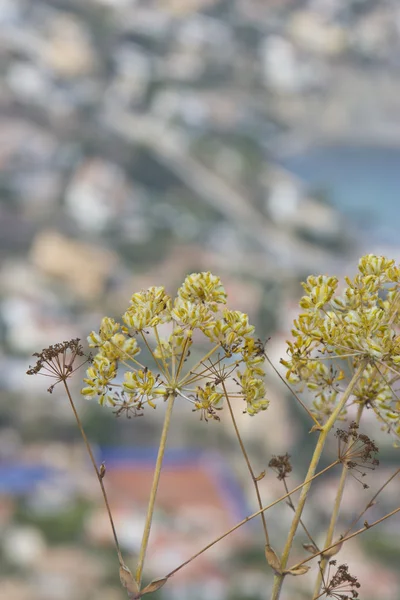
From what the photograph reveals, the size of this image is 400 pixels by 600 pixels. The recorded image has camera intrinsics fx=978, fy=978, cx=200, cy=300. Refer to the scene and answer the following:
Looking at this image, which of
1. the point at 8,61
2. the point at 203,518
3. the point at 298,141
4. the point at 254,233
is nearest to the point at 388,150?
the point at 298,141

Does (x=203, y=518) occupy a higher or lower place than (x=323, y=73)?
lower

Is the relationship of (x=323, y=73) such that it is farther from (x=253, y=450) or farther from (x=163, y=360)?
(x=163, y=360)

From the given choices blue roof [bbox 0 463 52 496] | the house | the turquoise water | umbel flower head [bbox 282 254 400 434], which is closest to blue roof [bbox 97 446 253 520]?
the house

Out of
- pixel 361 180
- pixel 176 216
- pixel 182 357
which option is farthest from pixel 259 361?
pixel 361 180

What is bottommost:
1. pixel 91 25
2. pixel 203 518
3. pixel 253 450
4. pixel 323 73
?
pixel 203 518

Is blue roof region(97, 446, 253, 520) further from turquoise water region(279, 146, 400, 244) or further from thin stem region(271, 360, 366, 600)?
thin stem region(271, 360, 366, 600)

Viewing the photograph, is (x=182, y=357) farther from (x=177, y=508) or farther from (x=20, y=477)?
(x=20, y=477)
